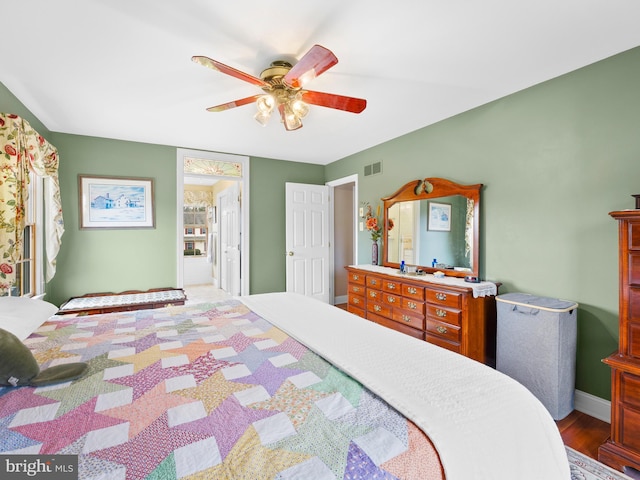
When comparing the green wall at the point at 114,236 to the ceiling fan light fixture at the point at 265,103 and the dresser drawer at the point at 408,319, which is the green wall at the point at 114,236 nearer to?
the ceiling fan light fixture at the point at 265,103

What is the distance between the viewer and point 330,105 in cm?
216

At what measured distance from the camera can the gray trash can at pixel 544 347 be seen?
207 cm

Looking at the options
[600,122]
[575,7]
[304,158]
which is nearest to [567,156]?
[600,122]

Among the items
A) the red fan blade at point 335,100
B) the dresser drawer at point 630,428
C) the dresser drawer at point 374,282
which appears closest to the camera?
the dresser drawer at point 630,428

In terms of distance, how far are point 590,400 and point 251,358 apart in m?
2.47

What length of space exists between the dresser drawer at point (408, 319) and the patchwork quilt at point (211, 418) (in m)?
1.86

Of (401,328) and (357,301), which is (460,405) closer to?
(401,328)

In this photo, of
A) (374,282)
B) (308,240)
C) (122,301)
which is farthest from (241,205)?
(374,282)

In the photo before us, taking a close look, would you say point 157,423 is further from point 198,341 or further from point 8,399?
point 198,341

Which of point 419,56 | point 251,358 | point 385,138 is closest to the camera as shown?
point 251,358

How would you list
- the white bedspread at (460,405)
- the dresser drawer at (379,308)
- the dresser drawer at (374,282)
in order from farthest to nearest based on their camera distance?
the dresser drawer at (374,282), the dresser drawer at (379,308), the white bedspread at (460,405)

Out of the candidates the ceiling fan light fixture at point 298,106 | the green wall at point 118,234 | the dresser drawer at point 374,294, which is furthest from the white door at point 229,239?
the ceiling fan light fixture at point 298,106

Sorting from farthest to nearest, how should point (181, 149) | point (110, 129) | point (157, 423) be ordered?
point (181, 149) < point (110, 129) < point (157, 423)

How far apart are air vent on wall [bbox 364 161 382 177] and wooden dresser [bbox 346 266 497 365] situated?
1.41m
